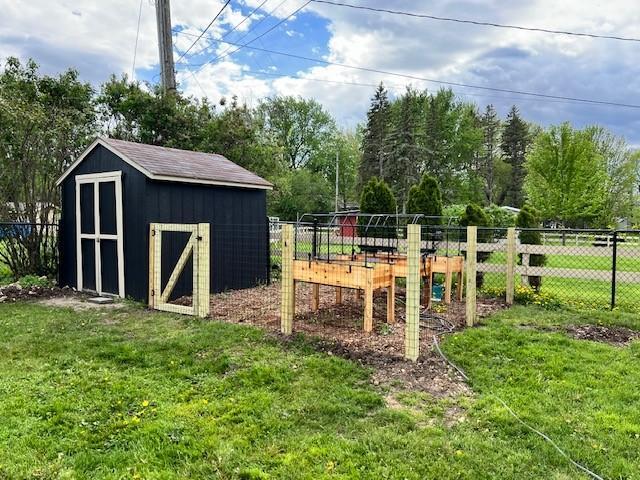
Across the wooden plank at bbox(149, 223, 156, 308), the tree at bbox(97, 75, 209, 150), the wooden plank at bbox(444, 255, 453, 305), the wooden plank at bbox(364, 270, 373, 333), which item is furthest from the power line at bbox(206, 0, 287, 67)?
the wooden plank at bbox(364, 270, 373, 333)

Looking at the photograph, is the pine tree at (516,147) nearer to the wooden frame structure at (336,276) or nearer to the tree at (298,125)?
the tree at (298,125)

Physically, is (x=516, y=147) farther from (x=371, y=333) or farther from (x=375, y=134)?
(x=371, y=333)

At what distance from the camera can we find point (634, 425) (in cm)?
264

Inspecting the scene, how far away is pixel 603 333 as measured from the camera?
4.70 m

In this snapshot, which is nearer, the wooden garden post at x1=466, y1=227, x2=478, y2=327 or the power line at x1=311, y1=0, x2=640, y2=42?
the wooden garden post at x1=466, y1=227, x2=478, y2=327

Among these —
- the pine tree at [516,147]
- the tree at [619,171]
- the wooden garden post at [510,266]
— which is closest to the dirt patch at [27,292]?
the wooden garden post at [510,266]

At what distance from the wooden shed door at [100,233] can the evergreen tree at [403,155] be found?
1014 inches

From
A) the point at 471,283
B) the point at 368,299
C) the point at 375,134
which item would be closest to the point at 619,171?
the point at 375,134

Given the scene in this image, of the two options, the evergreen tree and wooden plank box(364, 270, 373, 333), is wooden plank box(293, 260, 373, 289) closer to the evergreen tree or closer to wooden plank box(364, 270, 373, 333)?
wooden plank box(364, 270, 373, 333)

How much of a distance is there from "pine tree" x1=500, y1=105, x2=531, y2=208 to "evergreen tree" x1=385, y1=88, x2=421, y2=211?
8817 mm

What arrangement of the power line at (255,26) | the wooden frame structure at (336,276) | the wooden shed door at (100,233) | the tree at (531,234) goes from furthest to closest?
1. the power line at (255,26)
2. the tree at (531,234)
3. the wooden shed door at (100,233)
4. the wooden frame structure at (336,276)

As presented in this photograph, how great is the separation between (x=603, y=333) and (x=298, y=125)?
3564cm

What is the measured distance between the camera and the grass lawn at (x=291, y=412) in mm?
2291

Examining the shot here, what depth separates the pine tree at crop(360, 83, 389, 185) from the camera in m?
32.0
